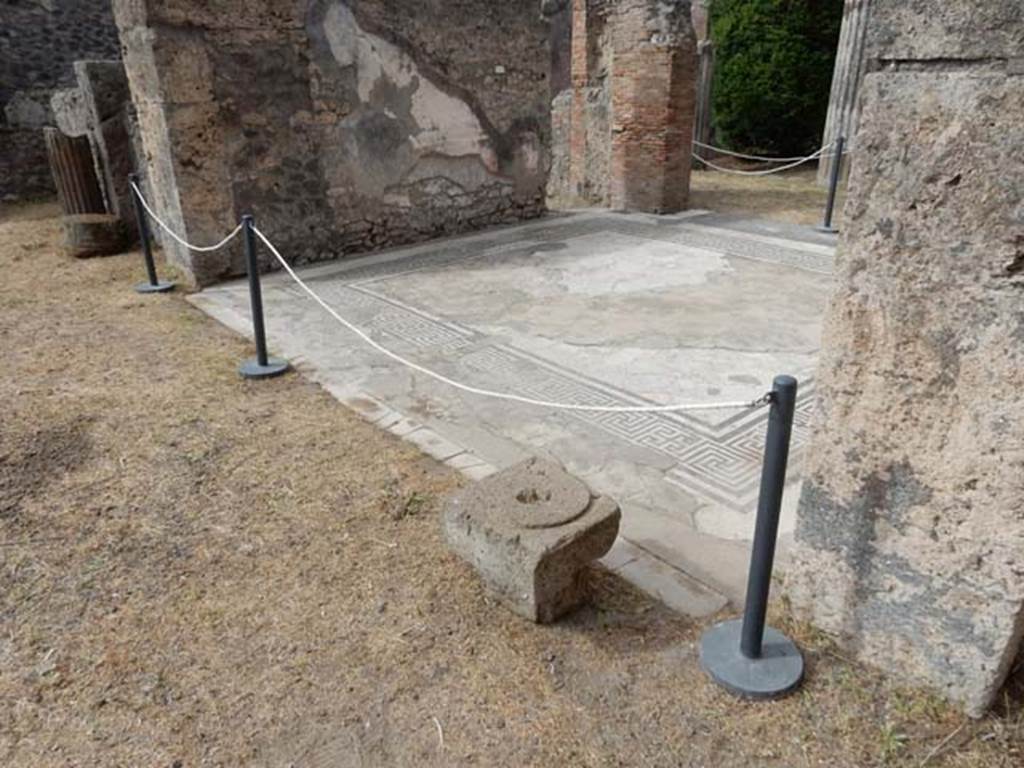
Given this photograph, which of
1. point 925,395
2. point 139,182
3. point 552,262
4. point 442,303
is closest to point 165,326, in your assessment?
point 442,303

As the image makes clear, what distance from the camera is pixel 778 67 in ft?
40.4

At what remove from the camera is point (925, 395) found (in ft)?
5.67

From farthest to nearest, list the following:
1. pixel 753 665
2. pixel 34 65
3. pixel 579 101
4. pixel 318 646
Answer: pixel 34 65
pixel 579 101
pixel 318 646
pixel 753 665

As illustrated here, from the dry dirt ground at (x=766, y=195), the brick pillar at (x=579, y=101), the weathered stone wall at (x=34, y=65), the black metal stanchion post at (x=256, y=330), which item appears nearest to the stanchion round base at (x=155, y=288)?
the black metal stanchion post at (x=256, y=330)

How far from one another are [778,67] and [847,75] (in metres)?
2.06

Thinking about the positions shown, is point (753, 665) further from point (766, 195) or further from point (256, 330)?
point (766, 195)

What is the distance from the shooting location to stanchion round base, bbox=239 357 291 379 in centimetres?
412

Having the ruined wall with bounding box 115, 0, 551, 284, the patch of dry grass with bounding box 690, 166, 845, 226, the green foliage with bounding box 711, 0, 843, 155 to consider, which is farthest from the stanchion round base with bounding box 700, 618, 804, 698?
the green foliage with bounding box 711, 0, 843, 155

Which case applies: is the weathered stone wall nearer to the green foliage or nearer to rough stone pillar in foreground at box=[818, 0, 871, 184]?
the green foliage

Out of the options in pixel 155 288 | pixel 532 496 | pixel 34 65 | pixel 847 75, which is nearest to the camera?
pixel 532 496

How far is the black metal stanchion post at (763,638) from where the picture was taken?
72.7 inches

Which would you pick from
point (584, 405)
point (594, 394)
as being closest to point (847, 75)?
point (594, 394)

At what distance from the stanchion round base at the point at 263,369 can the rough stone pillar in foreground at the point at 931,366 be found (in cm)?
305

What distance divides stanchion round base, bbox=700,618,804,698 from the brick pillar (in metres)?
8.39
